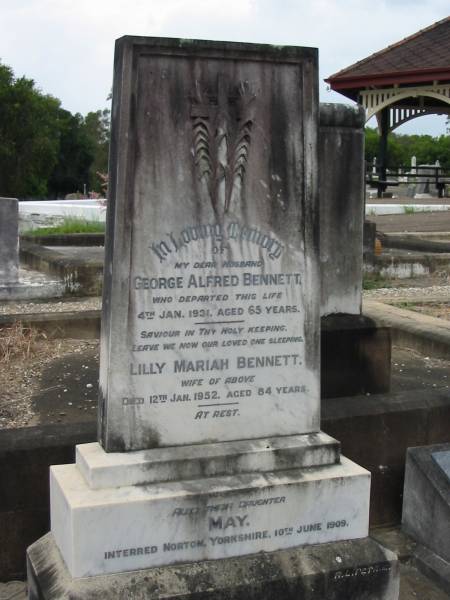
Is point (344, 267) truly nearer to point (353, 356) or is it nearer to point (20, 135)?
point (353, 356)

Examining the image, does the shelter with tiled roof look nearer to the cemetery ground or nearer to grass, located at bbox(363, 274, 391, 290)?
grass, located at bbox(363, 274, 391, 290)

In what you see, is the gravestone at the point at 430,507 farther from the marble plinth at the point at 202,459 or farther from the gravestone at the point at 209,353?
the marble plinth at the point at 202,459

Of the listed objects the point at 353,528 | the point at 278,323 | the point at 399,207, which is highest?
the point at 399,207

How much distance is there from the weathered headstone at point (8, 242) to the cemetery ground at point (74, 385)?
3.64 m

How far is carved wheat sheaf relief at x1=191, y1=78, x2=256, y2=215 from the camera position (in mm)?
3115

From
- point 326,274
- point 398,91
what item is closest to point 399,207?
point 398,91

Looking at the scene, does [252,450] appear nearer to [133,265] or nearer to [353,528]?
[353,528]

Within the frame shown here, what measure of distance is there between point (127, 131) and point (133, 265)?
1.62 feet

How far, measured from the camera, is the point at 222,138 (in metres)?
3.15

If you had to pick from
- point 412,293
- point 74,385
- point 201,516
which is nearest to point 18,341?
point 74,385

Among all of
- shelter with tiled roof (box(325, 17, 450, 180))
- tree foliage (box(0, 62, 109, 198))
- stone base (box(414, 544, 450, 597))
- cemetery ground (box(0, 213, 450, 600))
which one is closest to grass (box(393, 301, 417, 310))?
cemetery ground (box(0, 213, 450, 600))

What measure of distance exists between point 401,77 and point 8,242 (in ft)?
64.6

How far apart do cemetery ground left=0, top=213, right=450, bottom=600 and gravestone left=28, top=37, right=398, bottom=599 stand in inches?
24.8

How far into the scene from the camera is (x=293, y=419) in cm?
338
